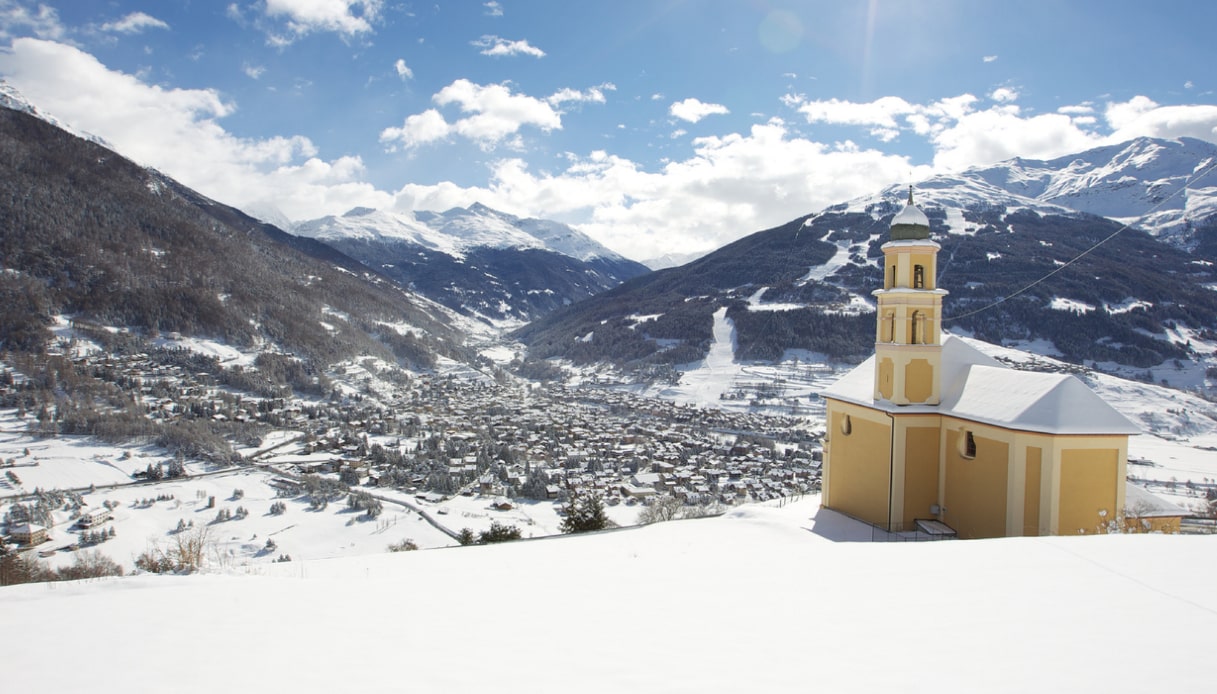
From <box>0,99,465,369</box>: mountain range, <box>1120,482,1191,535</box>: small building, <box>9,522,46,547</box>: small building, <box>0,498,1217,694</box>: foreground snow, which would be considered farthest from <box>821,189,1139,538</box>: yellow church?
<box>0,99,465,369</box>: mountain range

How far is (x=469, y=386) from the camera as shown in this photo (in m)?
97.9

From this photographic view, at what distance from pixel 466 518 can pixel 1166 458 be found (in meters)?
58.5

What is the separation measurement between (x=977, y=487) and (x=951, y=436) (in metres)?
1.62

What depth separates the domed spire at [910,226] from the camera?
1839 cm

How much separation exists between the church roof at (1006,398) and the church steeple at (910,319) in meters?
0.51

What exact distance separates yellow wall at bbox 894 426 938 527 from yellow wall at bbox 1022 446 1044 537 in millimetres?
2855

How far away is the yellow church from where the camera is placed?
48.1 ft

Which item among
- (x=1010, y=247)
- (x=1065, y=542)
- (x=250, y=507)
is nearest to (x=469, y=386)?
(x=250, y=507)

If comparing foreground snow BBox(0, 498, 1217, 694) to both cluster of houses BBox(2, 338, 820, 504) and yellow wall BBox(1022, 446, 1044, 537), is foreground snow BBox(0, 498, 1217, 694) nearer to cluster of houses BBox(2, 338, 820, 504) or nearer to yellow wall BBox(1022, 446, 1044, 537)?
yellow wall BBox(1022, 446, 1044, 537)

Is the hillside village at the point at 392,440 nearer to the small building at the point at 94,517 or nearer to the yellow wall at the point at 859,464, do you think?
the small building at the point at 94,517

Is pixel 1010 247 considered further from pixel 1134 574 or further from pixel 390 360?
pixel 1134 574

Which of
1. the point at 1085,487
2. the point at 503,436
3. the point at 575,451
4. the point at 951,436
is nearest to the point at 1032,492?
the point at 1085,487

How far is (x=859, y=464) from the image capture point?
19000 mm

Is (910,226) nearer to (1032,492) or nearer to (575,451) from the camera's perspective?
(1032,492)
